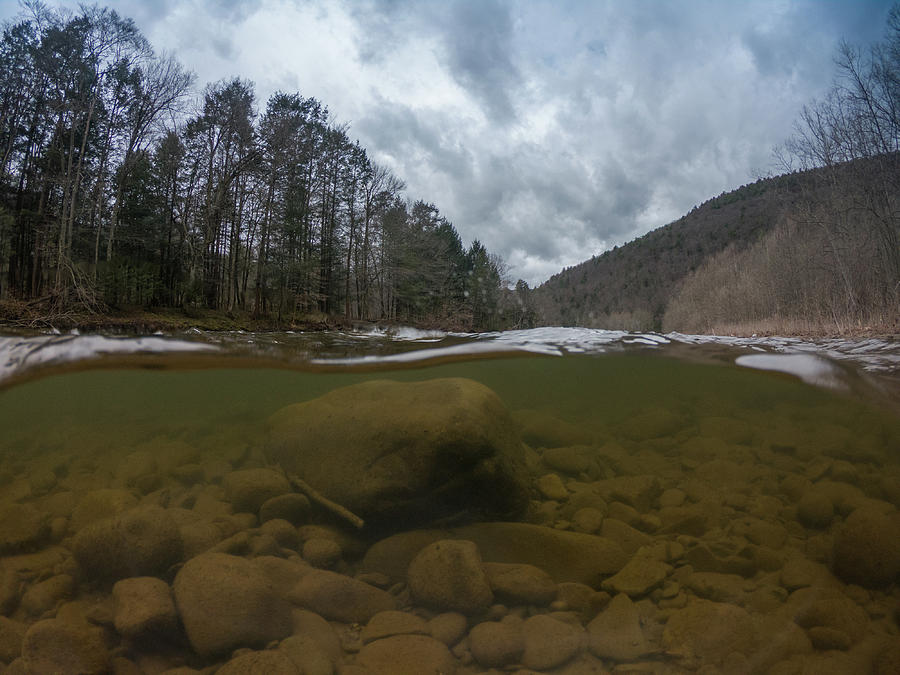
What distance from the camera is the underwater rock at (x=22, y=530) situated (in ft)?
10.2

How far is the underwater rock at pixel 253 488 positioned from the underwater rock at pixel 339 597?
38.6 inches

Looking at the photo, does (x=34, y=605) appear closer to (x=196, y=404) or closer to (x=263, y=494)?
(x=263, y=494)

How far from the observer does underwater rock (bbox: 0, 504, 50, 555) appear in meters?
3.12

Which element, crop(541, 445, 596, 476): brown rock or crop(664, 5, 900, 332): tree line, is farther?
crop(664, 5, 900, 332): tree line

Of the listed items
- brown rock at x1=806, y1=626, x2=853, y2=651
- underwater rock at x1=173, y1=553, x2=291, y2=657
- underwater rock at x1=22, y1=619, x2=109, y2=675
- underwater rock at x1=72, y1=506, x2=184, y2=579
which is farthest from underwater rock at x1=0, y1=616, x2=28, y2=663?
brown rock at x1=806, y1=626, x2=853, y2=651

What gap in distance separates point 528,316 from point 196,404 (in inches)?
2078

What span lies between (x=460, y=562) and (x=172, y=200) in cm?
2176

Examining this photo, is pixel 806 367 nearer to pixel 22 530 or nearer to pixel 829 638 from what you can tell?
pixel 829 638

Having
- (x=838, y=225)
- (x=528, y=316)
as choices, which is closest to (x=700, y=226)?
(x=528, y=316)

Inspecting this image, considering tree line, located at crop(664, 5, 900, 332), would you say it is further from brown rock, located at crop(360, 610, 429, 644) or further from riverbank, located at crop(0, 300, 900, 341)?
brown rock, located at crop(360, 610, 429, 644)

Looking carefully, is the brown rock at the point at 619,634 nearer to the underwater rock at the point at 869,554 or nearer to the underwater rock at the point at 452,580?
the underwater rock at the point at 452,580

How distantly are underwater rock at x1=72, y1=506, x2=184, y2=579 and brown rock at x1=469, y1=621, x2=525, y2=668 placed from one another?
2.15 m

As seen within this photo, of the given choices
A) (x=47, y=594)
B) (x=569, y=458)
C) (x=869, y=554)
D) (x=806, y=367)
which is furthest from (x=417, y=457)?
(x=806, y=367)

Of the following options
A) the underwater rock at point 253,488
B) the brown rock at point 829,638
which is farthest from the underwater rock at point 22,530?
the brown rock at point 829,638
